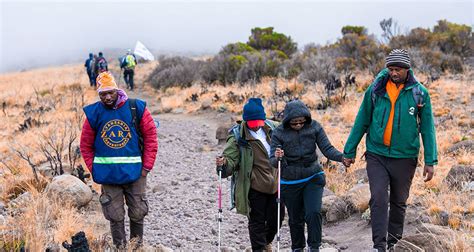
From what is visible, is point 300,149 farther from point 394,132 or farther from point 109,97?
point 109,97

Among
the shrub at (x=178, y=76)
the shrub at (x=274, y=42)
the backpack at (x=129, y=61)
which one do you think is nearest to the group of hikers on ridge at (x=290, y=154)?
the backpack at (x=129, y=61)

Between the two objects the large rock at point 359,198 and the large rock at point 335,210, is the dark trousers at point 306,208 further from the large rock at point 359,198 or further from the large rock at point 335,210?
the large rock at point 359,198

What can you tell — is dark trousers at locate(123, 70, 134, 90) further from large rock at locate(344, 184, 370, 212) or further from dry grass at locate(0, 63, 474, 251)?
large rock at locate(344, 184, 370, 212)

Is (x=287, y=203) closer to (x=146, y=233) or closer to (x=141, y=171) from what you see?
(x=141, y=171)

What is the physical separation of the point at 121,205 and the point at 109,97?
1043 millimetres

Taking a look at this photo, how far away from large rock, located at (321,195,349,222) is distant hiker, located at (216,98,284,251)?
5.48 ft

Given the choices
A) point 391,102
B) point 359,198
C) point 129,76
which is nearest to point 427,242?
point 391,102

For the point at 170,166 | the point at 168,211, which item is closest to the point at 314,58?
the point at 170,166

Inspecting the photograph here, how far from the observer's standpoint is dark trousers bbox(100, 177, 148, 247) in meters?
5.00

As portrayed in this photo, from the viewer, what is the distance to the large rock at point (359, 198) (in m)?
6.60

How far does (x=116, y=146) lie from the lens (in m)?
4.88

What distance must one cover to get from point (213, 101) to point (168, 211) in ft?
34.1

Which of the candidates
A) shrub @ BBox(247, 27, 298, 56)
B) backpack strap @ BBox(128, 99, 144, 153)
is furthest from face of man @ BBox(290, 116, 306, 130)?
shrub @ BBox(247, 27, 298, 56)

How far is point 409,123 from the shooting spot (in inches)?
179
